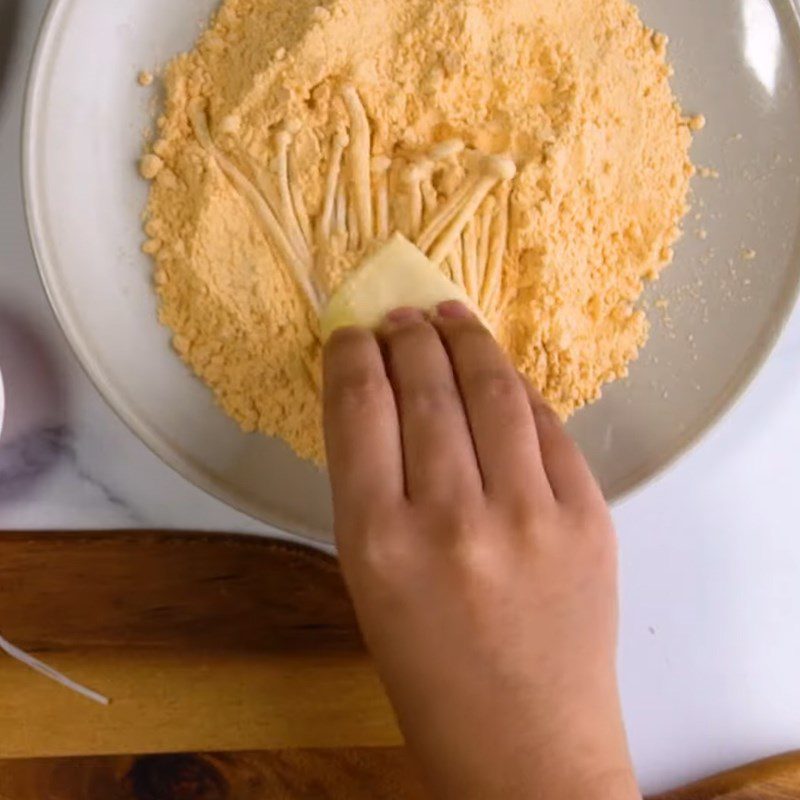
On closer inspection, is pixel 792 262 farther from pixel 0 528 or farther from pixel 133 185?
pixel 0 528

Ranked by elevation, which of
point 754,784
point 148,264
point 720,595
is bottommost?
point 754,784

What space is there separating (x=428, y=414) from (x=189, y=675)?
226 millimetres

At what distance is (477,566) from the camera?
46cm

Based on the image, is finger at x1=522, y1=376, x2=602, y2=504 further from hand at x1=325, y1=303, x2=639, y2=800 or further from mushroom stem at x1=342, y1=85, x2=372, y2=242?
mushroom stem at x1=342, y1=85, x2=372, y2=242

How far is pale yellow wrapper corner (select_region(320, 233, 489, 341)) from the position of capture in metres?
0.50

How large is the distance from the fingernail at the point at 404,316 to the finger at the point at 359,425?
20mm

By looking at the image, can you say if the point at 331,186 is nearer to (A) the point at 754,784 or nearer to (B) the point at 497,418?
(B) the point at 497,418

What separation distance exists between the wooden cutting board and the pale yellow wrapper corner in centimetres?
15

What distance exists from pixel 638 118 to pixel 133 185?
0.28m

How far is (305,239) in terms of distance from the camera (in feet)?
1.69

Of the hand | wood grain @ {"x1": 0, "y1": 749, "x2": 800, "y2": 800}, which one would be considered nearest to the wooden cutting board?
wood grain @ {"x1": 0, "y1": 749, "x2": 800, "y2": 800}

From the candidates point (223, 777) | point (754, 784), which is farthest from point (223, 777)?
point (754, 784)

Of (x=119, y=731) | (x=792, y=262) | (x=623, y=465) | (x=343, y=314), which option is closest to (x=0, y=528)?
(x=119, y=731)

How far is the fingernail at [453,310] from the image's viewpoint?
0.50 m
